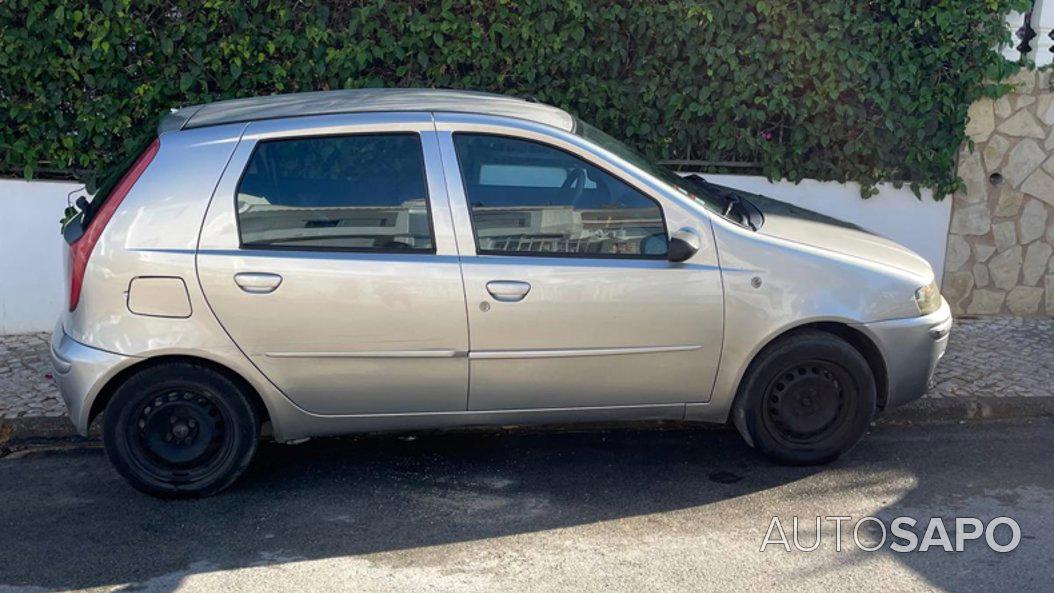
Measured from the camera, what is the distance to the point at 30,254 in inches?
289

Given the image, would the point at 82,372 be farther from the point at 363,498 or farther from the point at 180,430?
the point at 363,498

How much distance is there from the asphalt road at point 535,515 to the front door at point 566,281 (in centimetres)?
53

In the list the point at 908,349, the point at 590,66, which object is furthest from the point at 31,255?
the point at 908,349

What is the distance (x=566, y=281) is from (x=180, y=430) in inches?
73.2

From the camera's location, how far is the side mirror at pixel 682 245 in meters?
4.94

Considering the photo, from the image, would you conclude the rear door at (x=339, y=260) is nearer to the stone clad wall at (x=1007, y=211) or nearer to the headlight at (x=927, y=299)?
the headlight at (x=927, y=299)

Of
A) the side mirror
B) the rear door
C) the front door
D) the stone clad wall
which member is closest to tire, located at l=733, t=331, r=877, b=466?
the front door

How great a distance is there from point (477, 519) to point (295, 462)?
1.17 meters

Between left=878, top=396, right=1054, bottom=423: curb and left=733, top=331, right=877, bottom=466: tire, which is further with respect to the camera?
left=878, top=396, right=1054, bottom=423: curb

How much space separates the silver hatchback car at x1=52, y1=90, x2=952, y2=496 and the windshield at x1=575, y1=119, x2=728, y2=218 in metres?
0.08

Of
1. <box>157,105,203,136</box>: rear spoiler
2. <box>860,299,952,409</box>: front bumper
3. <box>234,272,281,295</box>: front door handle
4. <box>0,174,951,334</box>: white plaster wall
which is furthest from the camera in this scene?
<box>0,174,951,334</box>: white plaster wall

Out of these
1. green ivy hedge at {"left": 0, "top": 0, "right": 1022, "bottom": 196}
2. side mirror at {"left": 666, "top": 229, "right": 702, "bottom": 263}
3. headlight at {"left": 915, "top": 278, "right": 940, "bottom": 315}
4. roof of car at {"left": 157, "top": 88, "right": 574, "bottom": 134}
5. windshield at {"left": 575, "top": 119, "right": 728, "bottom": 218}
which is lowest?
headlight at {"left": 915, "top": 278, "right": 940, "bottom": 315}

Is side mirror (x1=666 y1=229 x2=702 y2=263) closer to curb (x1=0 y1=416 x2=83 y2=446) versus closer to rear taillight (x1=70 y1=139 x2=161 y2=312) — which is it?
A: rear taillight (x1=70 y1=139 x2=161 y2=312)

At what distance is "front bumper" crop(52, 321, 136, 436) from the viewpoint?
4797mm
